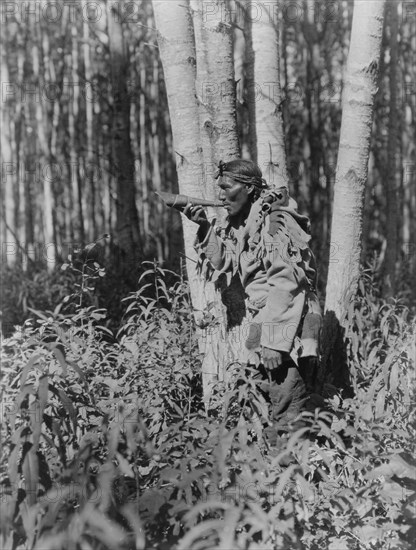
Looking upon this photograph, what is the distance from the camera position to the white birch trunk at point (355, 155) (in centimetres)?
412

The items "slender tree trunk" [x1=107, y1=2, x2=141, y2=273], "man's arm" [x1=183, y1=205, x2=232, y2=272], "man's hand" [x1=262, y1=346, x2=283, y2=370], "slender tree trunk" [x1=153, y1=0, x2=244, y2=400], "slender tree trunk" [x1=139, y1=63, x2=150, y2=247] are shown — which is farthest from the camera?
"slender tree trunk" [x1=139, y1=63, x2=150, y2=247]

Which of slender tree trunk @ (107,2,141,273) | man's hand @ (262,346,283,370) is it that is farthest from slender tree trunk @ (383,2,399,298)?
Result: man's hand @ (262,346,283,370)

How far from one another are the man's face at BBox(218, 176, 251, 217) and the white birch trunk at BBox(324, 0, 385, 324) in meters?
0.96

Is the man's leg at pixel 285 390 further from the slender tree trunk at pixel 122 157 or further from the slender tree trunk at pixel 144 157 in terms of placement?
the slender tree trunk at pixel 144 157

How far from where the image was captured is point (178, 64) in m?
3.77

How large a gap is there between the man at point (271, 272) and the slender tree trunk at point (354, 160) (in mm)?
772

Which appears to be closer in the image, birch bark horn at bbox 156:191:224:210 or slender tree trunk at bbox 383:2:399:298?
birch bark horn at bbox 156:191:224:210

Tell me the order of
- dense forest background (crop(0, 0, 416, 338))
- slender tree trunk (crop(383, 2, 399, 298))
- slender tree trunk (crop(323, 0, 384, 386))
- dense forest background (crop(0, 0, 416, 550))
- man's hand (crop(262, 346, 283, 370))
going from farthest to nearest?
dense forest background (crop(0, 0, 416, 338)) < slender tree trunk (crop(383, 2, 399, 298)) < slender tree trunk (crop(323, 0, 384, 386)) < man's hand (crop(262, 346, 283, 370)) < dense forest background (crop(0, 0, 416, 550))

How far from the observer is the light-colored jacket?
10.4ft

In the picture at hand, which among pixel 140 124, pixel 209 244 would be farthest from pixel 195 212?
pixel 140 124

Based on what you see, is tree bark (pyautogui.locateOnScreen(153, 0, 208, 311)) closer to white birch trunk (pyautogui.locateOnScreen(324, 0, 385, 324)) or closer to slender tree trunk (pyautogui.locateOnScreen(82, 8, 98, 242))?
white birch trunk (pyautogui.locateOnScreen(324, 0, 385, 324))

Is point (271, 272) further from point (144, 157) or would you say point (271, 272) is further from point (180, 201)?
point (144, 157)

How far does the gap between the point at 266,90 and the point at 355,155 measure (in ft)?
2.21

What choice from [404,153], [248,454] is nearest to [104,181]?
[404,153]
